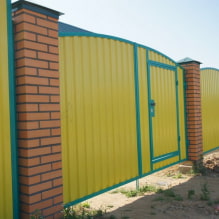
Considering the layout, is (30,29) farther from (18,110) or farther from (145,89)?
(145,89)

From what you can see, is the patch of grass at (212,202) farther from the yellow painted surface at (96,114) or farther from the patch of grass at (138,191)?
the yellow painted surface at (96,114)

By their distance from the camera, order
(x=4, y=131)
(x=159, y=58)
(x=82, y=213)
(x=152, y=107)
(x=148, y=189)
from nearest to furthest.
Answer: (x=4, y=131) < (x=82, y=213) < (x=148, y=189) < (x=152, y=107) < (x=159, y=58)

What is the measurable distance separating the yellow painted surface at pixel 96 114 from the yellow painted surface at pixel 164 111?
27.9 inches

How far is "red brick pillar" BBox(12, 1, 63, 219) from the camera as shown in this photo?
9.71ft

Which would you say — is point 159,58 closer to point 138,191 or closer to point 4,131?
point 138,191

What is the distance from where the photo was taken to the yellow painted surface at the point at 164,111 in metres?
5.40

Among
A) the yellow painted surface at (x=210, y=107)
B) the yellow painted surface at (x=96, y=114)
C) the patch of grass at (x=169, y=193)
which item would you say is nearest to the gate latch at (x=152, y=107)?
the yellow painted surface at (x=96, y=114)

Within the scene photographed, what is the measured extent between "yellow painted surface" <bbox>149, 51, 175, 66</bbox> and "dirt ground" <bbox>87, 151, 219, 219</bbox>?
7.71ft

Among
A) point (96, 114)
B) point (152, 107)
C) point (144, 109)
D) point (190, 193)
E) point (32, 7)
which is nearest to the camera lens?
point (32, 7)

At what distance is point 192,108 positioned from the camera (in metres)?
6.52

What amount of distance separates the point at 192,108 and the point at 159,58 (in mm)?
1551

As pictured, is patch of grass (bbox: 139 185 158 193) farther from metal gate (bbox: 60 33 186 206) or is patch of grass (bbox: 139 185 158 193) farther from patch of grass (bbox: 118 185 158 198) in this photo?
metal gate (bbox: 60 33 186 206)

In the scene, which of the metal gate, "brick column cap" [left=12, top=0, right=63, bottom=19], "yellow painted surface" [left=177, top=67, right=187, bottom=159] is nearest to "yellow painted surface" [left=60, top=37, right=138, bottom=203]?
the metal gate

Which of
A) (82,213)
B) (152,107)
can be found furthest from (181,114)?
(82,213)
